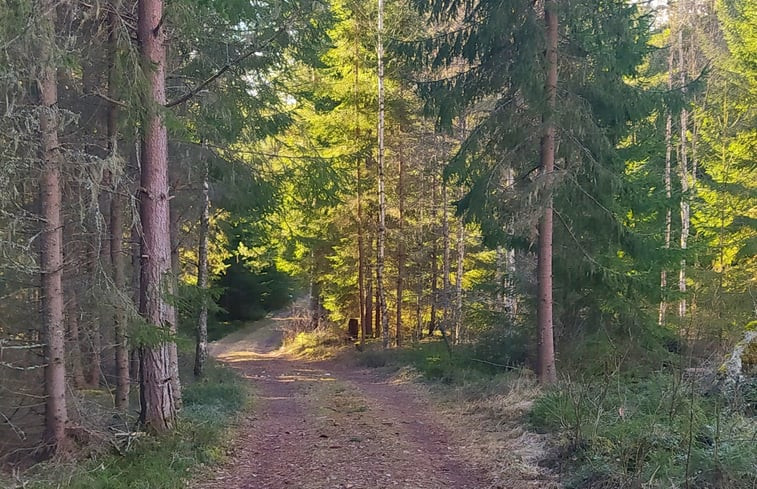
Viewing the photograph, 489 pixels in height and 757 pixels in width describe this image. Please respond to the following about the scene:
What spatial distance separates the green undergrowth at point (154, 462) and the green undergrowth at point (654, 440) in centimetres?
436

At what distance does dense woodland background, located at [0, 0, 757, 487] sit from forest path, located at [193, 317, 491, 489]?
57.4 inches

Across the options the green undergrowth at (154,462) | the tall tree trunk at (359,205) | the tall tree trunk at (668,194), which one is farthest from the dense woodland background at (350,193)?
the tall tree trunk at (359,205)

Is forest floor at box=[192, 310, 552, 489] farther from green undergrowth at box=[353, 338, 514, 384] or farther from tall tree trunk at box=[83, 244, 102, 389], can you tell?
tall tree trunk at box=[83, 244, 102, 389]

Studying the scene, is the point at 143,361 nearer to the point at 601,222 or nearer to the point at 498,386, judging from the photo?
the point at 498,386

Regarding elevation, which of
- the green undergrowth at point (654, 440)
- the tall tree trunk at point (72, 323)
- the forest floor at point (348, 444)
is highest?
→ the tall tree trunk at point (72, 323)

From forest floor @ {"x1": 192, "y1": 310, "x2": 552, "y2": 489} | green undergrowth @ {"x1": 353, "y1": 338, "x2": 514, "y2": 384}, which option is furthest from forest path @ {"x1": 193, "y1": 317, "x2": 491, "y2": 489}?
green undergrowth @ {"x1": 353, "y1": 338, "x2": 514, "y2": 384}

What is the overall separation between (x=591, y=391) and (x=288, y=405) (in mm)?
6482

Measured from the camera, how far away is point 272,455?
24.8 feet

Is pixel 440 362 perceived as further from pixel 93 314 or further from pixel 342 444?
pixel 93 314

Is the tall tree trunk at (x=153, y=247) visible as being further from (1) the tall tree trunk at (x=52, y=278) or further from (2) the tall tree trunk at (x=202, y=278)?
(2) the tall tree trunk at (x=202, y=278)

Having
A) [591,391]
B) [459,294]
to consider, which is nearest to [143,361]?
[591,391]

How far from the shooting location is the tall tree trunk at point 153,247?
7164mm

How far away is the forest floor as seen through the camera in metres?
6.30

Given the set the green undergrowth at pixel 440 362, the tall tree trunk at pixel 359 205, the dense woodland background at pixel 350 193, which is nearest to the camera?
the dense woodland background at pixel 350 193
